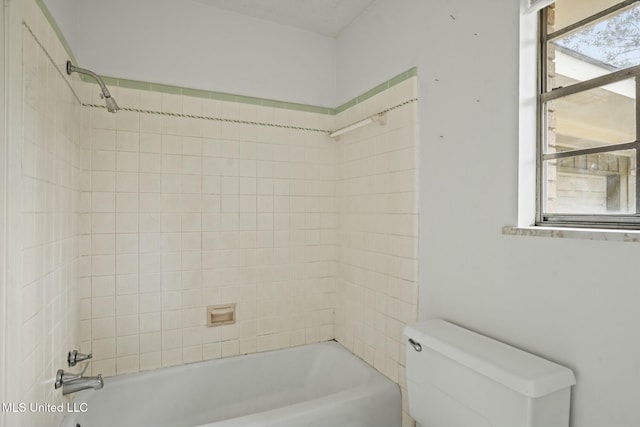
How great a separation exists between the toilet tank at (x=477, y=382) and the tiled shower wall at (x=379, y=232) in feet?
1.08

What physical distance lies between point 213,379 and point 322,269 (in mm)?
938

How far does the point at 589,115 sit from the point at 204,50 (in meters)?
1.93

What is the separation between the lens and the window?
1.03 m

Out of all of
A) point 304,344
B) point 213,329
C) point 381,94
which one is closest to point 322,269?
point 304,344

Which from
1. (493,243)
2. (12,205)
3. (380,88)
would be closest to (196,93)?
(380,88)

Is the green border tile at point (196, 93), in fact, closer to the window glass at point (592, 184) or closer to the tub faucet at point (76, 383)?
the tub faucet at point (76, 383)

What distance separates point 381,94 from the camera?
197 centimetres

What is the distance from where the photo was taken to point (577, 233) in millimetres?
1041

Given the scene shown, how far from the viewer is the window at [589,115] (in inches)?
40.5

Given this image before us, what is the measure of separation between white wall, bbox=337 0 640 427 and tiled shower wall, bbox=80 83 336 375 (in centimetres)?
86

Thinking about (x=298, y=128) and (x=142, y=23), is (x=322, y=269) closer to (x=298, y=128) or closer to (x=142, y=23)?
(x=298, y=128)

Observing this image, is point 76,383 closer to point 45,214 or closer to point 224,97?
point 45,214

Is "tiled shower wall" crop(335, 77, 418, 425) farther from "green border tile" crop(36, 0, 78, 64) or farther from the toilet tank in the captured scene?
"green border tile" crop(36, 0, 78, 64)

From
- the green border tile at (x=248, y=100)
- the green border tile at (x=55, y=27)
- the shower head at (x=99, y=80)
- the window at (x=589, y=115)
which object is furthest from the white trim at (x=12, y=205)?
the window at (x=589, y=115)
